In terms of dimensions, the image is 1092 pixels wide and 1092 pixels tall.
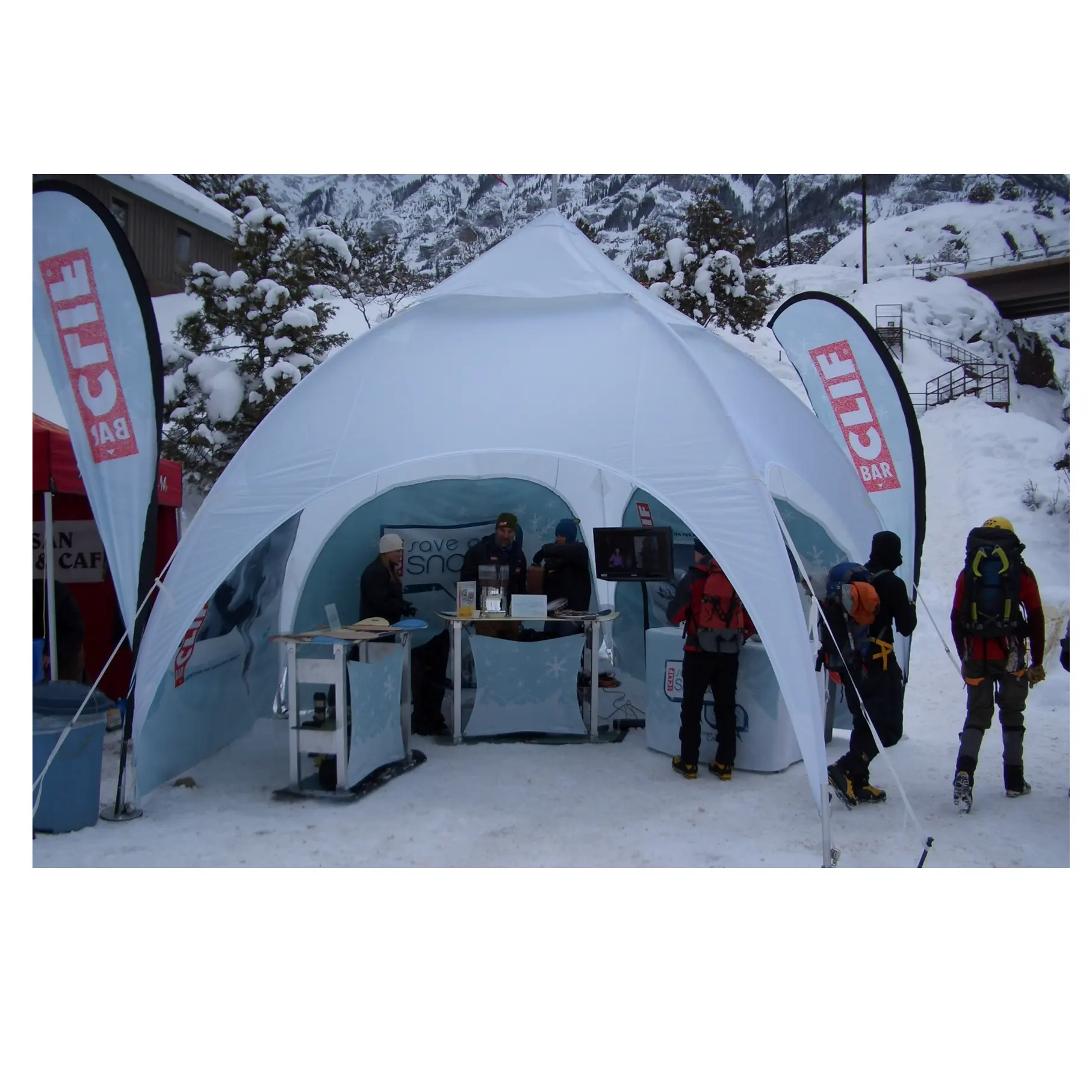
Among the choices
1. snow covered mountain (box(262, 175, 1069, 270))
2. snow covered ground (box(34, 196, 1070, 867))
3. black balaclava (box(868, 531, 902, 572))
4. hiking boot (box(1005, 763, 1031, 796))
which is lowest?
snow covered ground (box(34, 196, 1070, 867))

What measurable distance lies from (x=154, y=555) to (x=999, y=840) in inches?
175

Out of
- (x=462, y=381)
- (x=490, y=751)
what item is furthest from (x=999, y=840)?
(x=462, y=381)

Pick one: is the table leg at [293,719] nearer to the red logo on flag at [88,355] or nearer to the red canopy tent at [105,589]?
the red logo on flag at [88,355]

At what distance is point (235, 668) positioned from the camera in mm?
5691

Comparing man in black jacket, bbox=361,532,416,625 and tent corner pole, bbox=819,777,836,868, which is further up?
man in black jacket, bbox=361,532,416,625

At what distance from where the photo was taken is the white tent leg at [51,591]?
16.1ft

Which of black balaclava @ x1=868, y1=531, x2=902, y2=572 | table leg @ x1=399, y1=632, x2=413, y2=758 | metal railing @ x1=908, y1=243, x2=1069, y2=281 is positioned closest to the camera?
black balaclava @ x1=868, y1=531, x2=902, y2=572

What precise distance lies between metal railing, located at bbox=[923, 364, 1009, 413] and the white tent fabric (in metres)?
4.96

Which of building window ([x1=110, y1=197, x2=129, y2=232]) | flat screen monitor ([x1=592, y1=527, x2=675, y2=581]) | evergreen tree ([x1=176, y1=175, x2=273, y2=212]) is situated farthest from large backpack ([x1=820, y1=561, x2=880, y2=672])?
evergreen tree ([x1=176, y1=175, x2=273, y2=212])

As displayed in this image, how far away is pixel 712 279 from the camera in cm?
1455

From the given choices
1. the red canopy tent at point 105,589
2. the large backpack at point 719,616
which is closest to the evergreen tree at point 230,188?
the red canopy tent at point 105,589

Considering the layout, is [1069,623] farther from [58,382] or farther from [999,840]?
[58,382]

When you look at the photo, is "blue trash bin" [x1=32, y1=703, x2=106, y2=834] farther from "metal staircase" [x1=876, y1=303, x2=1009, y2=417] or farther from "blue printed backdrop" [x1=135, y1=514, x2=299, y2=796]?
"metal staircase" [x1=876, y1=303, x2=1009, y2=417]

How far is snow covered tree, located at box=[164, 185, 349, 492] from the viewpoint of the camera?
40.1ft
